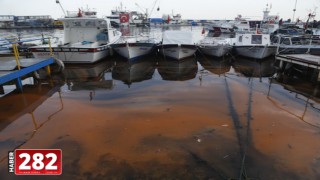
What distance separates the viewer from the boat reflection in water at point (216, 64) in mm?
13828

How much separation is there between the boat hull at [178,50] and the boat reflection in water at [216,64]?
4.29ft

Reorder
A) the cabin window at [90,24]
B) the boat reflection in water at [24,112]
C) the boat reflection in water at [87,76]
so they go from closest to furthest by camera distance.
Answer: the boat reflection in water at [24,112] < the boat reflection in water at [87,76] < the cabin window at [90,24]

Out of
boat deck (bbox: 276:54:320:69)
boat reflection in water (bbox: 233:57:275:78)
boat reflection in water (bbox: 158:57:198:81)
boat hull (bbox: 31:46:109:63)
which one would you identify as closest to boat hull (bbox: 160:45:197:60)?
boat reflection in water (bbox: 158:57:198:81)

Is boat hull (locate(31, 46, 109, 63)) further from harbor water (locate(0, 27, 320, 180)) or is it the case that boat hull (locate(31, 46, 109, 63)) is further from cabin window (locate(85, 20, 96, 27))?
cabin window (locate(85, 20, 96, 27))

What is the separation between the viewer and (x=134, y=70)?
13758mm

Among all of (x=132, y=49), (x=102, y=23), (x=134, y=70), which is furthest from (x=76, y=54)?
(x=102, y=23)

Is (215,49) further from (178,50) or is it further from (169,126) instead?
(169,126)

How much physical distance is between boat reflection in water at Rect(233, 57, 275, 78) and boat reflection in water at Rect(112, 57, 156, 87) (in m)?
5.73

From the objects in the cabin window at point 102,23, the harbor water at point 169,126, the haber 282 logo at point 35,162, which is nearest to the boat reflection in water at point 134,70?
the harbor water at point 169,126

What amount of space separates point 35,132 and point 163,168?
3885mm

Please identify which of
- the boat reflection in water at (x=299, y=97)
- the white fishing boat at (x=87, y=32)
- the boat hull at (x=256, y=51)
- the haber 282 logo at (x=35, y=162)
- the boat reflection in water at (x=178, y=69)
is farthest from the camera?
the white fishing boat at (x=87, y=32)

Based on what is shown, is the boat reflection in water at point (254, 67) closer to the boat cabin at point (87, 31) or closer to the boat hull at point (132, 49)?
the boat hull at point (132, 49)

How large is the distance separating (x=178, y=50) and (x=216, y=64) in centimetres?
293

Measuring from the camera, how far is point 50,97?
29.5ft
